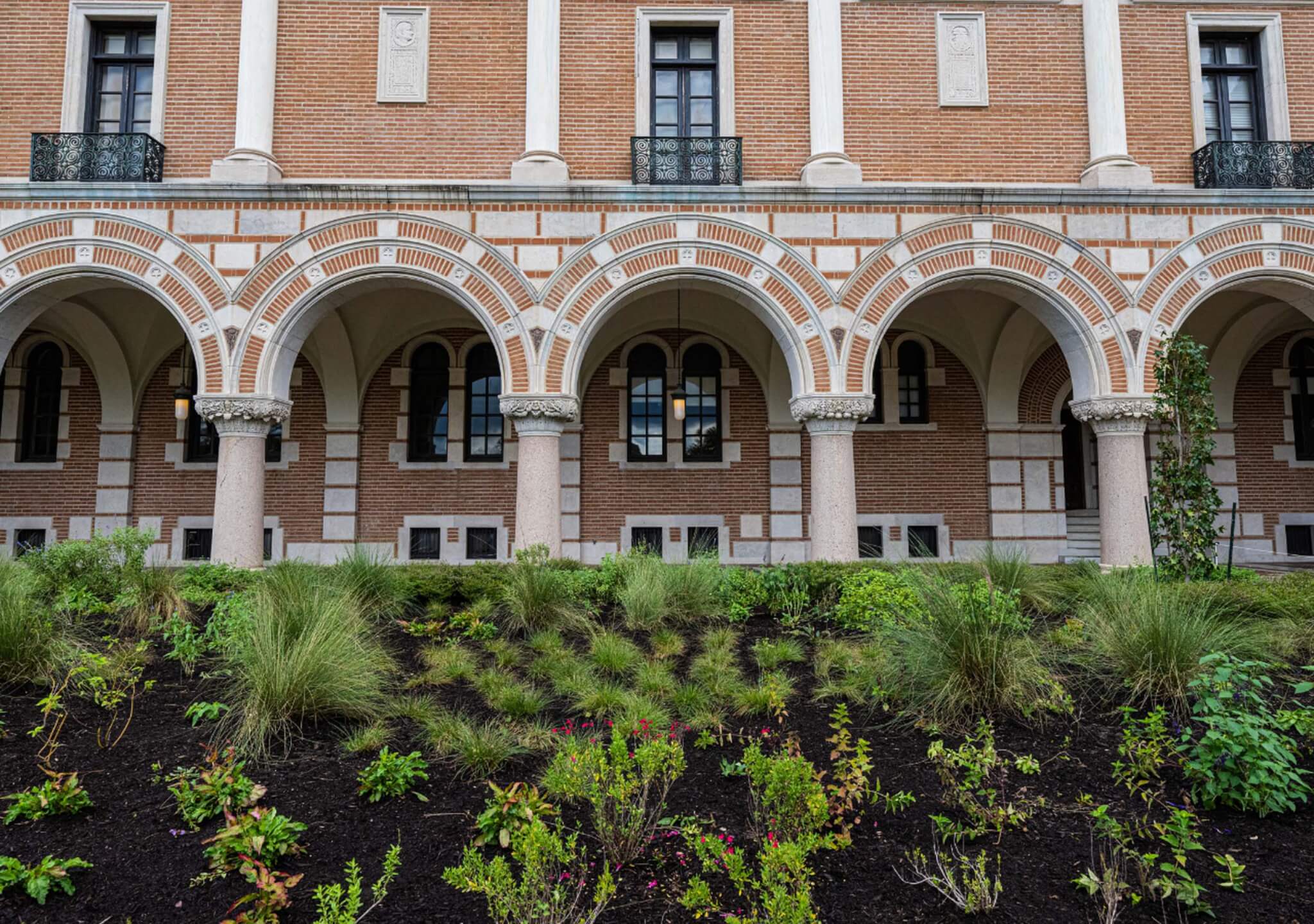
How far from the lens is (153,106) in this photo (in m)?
12.3

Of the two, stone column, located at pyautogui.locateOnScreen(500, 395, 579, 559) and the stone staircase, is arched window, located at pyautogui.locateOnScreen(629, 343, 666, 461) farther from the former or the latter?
the stone staircase

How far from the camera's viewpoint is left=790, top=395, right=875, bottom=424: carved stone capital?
11.4m

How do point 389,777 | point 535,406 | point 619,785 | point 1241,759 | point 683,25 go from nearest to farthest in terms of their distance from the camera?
1. point 619,785
2. point 1241,759
3. point 389,777
4. point 535,406
5. point 683,25

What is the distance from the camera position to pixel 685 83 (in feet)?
42.4

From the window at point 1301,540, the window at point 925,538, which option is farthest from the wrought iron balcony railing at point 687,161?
the window at point 1301,540

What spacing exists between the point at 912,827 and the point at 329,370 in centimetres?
1419

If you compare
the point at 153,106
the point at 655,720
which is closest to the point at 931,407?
the point at 655,720

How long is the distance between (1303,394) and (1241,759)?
16268mm

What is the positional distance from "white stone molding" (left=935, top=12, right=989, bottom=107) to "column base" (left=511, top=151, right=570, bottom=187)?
22.3ft

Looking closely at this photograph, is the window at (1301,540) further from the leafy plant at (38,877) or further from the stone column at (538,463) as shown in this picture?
the leafy plant at (38,877)

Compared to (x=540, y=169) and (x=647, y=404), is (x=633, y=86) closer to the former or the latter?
(x=540, y=169)

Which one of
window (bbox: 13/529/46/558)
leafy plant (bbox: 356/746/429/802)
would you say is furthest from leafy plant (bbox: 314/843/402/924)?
window (bbox: 13/529/46/558)

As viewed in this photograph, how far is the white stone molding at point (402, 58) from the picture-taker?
12.4 metres

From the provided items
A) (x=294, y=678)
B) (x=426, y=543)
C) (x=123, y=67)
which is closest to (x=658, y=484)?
(x=426, y=543)
